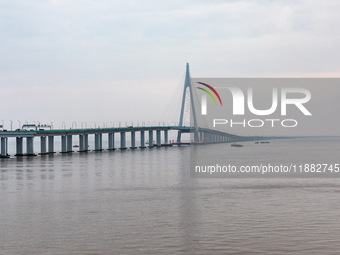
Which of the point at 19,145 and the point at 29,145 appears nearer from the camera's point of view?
the point at 19,145

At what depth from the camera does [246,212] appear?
3678 cm

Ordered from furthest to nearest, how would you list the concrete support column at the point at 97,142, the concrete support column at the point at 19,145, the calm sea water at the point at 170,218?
the concrete support column at the point at 97,142
the concrete support column at the point at 19,145
the calm sea water at the point at 170,218

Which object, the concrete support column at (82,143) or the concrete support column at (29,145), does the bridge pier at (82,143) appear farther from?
the concrete support column at (29,145)

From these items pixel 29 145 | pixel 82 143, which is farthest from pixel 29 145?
pixel 82 143

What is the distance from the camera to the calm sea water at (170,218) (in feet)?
87.5

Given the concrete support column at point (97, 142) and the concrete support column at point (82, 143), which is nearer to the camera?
the concrete support column at point (82, 143)

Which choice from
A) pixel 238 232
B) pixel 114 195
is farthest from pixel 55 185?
pixel 238 232

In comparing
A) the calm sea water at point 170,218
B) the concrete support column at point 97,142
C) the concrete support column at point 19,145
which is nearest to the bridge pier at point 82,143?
the concrete support column at point 97,142

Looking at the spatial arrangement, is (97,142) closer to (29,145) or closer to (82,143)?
(82,143)

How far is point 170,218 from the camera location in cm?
3494

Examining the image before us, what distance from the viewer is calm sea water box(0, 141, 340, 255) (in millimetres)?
26672

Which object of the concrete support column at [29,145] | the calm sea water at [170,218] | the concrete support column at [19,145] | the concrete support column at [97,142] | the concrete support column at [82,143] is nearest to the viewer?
the calm sea water at [170,218]

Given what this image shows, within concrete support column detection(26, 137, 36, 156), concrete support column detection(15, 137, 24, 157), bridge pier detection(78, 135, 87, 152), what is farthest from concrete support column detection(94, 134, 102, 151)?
concrete support column detection(15, 137, 24, 157)

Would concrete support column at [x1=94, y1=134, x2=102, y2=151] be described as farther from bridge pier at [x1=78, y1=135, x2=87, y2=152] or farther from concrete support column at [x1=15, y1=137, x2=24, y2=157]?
concrete support column at [x1=15, y1=137, x2=24, y2=157]
